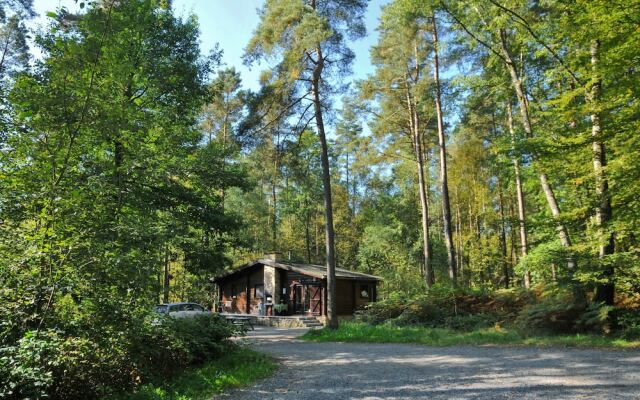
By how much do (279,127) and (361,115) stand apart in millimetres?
8410

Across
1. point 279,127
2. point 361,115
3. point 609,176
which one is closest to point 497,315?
point 609,176

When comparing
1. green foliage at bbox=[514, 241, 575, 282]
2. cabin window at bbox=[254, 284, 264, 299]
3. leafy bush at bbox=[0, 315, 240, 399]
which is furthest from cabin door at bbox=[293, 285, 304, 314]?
leafy bush at bbox=[0, 315, 240, 399]

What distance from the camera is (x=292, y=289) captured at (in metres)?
24.8

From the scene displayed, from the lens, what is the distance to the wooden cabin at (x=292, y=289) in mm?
23688

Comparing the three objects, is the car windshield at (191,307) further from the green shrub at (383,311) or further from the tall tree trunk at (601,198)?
the tall tree trunk at (601,198)

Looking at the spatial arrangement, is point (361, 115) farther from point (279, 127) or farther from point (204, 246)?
point (204, 246)

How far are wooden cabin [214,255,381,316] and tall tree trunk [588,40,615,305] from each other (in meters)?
13.4

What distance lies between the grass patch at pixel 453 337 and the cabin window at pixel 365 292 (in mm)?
9595

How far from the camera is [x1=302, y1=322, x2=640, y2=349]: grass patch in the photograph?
9992 mm

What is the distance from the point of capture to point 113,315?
5.68 metres

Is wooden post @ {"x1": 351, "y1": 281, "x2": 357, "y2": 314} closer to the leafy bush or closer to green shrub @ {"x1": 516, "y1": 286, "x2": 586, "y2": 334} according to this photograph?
green shrub @ {"x1": 516, "y1": 286, "x2": 586, "y2": 334}

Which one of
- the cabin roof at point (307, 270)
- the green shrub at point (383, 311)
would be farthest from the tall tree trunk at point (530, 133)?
the cabin roof at point (307, 270)

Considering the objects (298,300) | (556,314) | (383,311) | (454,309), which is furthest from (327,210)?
(298,300)

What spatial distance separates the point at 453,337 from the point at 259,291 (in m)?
15.6
